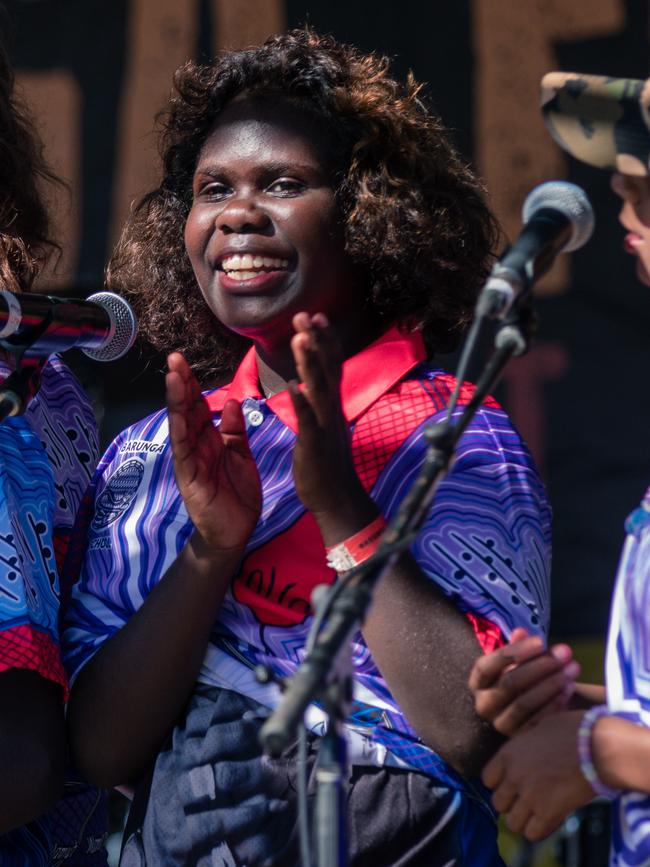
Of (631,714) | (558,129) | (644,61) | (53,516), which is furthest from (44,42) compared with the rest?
(631,714)

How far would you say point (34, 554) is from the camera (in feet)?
7.73

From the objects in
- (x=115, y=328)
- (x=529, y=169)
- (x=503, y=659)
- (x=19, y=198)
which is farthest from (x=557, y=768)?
(x=529, y=169)

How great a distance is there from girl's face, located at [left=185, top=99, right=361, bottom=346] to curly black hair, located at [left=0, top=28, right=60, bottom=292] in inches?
16.3

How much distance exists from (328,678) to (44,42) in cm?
350

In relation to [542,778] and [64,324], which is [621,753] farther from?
[64,324]

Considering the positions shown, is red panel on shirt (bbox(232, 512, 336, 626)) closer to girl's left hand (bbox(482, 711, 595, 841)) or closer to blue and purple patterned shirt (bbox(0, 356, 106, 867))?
blue and purple patterned shirt (bbox(0, 356, 106, 867))

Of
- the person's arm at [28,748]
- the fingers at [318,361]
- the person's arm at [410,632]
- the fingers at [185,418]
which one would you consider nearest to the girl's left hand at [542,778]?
the person's arm at [410,632]

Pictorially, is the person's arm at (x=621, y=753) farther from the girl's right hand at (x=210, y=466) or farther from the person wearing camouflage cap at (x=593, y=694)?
the girl's right hand at (x=210, y=466)

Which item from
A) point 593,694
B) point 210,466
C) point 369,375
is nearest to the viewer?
point 593,694

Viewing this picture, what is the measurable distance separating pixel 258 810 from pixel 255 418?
0.68m

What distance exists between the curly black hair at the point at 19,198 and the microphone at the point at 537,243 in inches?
49.3

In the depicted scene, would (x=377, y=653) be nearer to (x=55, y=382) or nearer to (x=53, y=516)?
(x=53, y=516)

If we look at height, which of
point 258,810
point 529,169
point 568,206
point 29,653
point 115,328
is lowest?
point 258,810

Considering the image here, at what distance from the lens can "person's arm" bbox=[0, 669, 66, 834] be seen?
2.15 m
